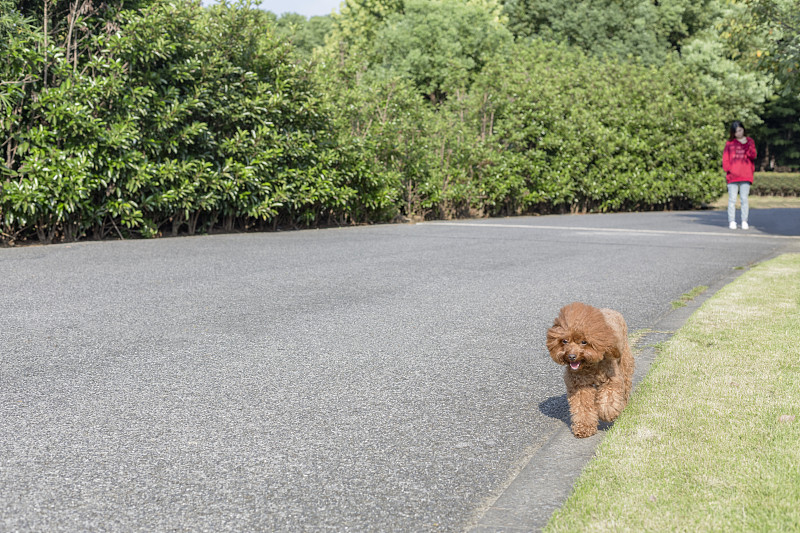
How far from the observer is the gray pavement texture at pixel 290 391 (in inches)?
125

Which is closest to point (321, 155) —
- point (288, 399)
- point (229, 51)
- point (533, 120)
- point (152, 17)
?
point (229, 51)

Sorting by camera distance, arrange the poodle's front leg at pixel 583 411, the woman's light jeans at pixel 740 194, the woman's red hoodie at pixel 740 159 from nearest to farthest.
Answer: the poodle's front leg at pixel 583 411 → the woman's red hoodie at pixel 740 159 → the woman's light jeans at pixel 740 194

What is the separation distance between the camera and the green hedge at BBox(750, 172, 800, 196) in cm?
4253

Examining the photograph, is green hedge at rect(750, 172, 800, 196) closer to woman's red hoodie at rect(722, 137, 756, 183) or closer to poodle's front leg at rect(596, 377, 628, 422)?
woman's red hoodie at rect(722, 137, 756, 183)

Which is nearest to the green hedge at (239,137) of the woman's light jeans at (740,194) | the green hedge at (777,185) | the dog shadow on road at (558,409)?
the woman's light jeans at (740,194)

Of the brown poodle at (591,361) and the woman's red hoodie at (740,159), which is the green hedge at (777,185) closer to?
the woman's red hoodie at (740,159)

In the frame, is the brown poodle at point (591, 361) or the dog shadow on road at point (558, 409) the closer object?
the brown poodle at point (591, 361)

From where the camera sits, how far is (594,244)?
46.3 feet

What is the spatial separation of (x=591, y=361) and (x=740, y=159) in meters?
16.0

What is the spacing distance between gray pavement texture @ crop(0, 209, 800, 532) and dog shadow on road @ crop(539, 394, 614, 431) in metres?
0.02

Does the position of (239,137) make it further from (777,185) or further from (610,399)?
(777,185)

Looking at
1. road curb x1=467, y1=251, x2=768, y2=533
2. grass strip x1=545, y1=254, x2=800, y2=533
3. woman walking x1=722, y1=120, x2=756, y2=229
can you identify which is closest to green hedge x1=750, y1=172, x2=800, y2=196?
woman walking x1=722, y1=120, x2=756, y2=229

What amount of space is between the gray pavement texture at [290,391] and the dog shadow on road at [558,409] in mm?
18

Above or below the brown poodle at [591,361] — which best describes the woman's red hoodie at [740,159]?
above
